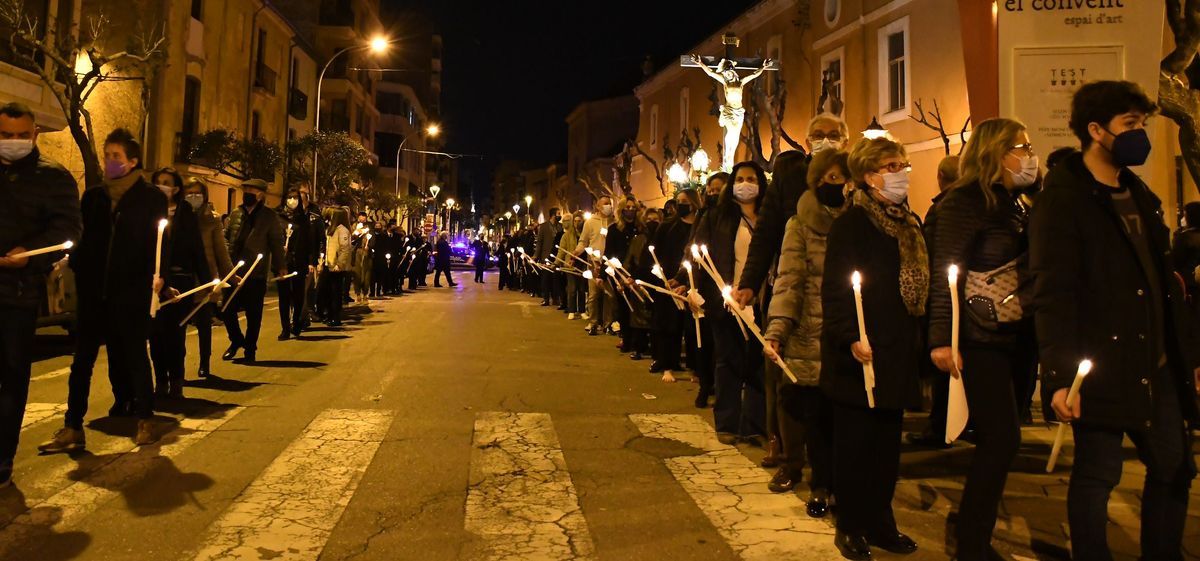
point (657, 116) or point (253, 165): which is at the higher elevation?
point (657, 116)

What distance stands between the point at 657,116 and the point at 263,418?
35.7 metres

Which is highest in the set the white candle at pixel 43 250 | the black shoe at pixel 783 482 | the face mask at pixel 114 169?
the face mask at pixel 114 169

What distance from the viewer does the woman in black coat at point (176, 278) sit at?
656cm

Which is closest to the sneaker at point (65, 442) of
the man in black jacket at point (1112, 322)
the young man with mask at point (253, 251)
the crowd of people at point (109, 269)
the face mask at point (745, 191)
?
the crowd of people at point (109, 269)

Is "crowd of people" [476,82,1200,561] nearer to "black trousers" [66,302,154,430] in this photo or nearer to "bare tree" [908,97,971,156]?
"black trousers" [66,302,154,430]

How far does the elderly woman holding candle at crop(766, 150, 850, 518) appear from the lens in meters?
4.21

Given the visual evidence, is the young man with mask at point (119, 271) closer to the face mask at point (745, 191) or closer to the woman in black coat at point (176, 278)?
the woman in black coat at point (176, 278)

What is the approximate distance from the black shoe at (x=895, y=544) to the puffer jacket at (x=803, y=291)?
863 millimetres

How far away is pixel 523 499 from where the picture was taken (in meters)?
4.45

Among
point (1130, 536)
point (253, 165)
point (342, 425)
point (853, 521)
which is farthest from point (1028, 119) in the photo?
point (253, 165)

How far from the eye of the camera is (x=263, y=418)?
20.9ft

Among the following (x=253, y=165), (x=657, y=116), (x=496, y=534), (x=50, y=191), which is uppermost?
(x=657, y=116)

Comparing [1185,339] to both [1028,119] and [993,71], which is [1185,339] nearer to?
[1028,119]

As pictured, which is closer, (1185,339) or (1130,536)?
(1185,339)
